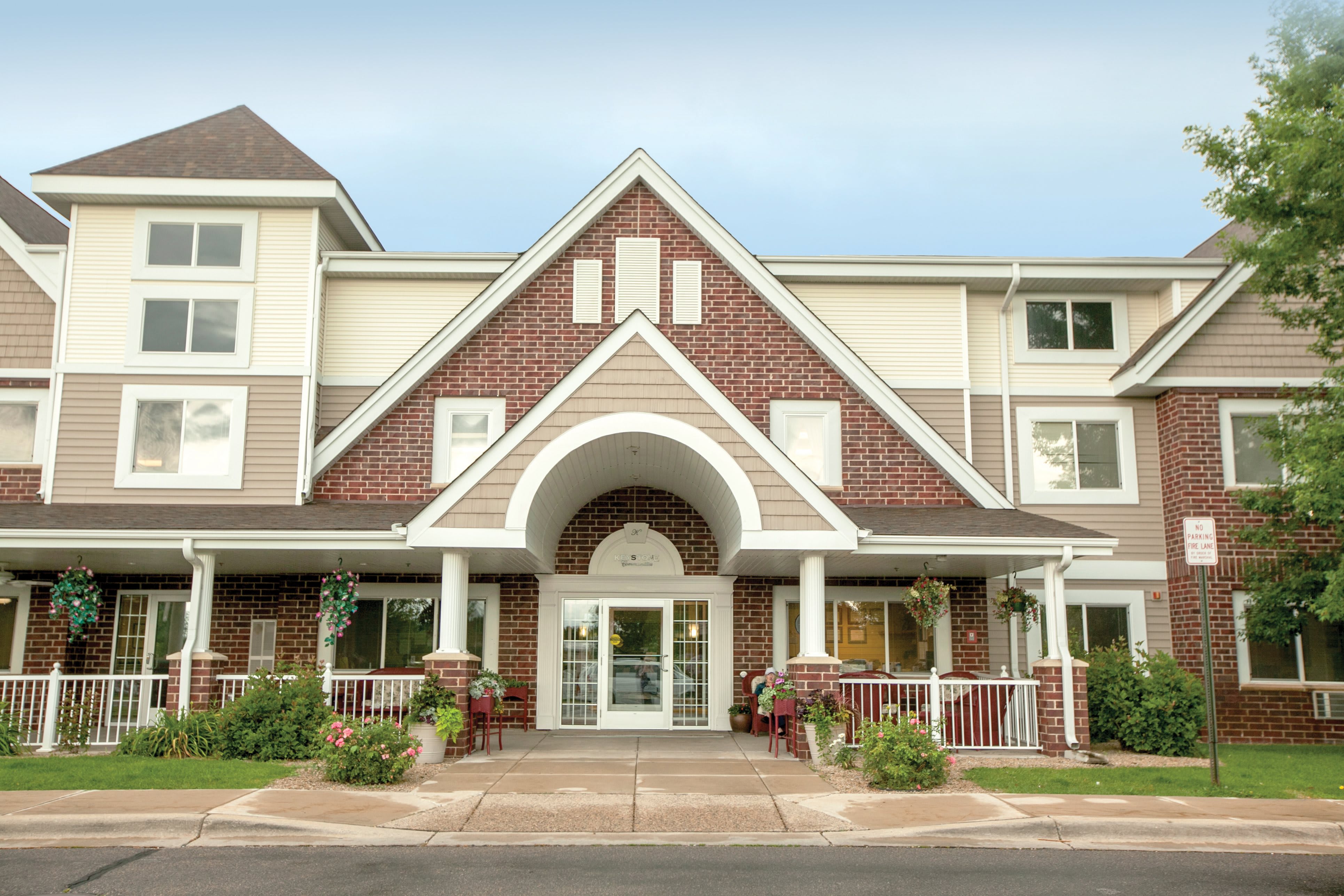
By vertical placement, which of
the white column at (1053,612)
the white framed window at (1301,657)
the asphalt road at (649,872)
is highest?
the white column at (1053,612)

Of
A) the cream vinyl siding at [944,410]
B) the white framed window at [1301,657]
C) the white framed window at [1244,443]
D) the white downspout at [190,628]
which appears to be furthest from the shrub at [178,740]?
the white framed window at [1244,443]

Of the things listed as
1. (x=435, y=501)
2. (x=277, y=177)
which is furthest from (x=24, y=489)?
(x=435, y=501)

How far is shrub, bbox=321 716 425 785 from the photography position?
10.9m

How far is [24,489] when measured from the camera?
16688 mm

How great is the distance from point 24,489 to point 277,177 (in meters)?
6.31

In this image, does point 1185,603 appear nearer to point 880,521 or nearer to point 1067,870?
point 880,521

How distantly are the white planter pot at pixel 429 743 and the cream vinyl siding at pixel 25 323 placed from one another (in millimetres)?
9425

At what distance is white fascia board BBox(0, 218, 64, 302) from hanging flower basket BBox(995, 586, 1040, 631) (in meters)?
15.7

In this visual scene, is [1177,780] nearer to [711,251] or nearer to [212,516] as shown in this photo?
[711,251]

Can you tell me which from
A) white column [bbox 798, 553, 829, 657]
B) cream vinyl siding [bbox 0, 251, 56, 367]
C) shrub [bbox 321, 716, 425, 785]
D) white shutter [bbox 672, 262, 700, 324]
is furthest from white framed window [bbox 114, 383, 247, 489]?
white column [bbox 798, 553, 829, 657]

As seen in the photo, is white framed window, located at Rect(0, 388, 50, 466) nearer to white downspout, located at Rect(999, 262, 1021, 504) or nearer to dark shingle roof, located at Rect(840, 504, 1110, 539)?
dark shingle roof, located at Rect(840, 504, 1110, 539)

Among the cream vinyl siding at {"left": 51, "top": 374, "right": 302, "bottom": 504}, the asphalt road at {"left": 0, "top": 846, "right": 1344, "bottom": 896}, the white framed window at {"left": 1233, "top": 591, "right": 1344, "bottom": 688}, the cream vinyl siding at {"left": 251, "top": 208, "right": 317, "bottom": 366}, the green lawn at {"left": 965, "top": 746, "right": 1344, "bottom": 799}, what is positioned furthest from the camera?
the cream vinyl siding at {"left": 251, "top": 208, "right": 317, "bottom": 366}

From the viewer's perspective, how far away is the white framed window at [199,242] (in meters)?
17.2

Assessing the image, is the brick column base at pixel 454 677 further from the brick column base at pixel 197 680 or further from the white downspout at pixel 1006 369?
the white downspout at pixel 1006 369
